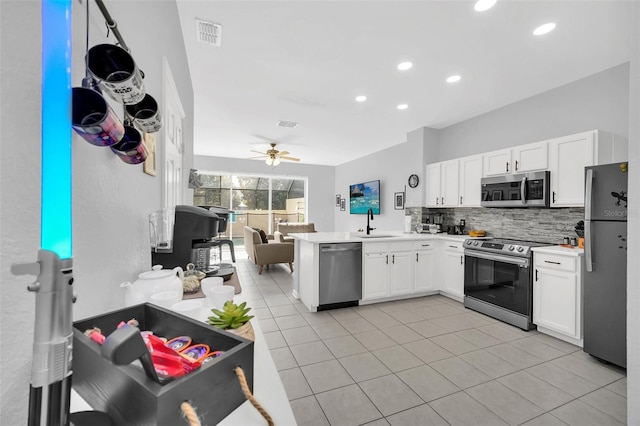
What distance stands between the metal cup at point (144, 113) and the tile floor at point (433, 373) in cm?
180

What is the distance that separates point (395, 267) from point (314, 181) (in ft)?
17.7

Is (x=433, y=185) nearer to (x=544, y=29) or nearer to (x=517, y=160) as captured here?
(x=517, y=160)

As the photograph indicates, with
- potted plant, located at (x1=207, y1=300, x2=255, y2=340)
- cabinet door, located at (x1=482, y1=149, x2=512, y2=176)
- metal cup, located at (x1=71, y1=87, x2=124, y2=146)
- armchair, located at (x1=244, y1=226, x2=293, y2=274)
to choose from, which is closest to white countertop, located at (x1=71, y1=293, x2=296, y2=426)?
potted plant, located at (x1=207, y1=300, x2=255, y2=340)

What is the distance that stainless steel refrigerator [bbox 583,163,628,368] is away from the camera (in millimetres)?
2219

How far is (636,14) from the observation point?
1.46 m

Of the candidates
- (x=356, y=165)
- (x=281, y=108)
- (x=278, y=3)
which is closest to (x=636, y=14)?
(x=278, y=3)

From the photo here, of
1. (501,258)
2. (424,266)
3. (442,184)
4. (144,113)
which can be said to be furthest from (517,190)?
(144,113)

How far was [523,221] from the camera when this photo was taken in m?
3.60

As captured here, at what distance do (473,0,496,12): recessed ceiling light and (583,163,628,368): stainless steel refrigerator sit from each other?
5.53 ft

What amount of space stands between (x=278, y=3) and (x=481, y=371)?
129 inches

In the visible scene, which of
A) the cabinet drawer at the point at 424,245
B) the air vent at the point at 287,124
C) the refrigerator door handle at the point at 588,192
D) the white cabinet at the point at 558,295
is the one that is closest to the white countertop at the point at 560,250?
the white cabinet at the point at 558,295

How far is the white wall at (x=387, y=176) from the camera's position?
5.02 metres

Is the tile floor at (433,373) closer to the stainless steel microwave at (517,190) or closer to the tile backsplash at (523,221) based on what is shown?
the tile backsplash at (523,221)

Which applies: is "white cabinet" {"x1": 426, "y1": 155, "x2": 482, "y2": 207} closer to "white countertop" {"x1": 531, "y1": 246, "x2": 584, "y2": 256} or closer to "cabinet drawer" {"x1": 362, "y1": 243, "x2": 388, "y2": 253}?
"white countertop" {"x1": 531, "y1": 246, "x2": 584, "y2": 256}
